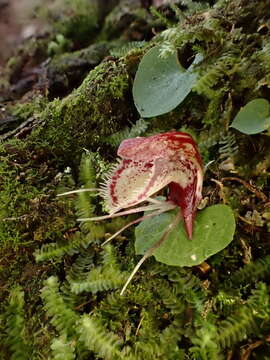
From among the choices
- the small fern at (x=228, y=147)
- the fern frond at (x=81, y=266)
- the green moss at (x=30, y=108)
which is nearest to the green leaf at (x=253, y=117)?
the small fern at (x=228, y=147)

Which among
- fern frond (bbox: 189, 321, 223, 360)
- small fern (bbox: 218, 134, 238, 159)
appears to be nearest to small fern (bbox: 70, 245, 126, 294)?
fern frond (bbox: 189, 321, 223, 360)

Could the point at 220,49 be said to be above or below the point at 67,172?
above

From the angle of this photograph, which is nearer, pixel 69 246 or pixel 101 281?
pixel 101 281

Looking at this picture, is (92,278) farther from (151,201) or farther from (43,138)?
(43,138)

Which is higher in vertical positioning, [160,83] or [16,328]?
[160,83]

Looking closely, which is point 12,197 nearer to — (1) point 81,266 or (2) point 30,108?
(1) point 81,266

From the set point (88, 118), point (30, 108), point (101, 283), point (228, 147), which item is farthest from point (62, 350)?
point (30, 108)

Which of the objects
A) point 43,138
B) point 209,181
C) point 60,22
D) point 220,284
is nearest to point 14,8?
point 60,22
